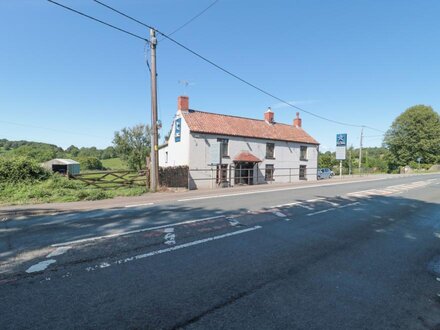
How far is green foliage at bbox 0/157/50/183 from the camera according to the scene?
14.0 m

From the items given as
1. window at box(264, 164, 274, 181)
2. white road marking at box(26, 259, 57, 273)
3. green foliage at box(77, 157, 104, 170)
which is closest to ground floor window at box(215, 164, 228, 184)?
window at box(264, 164, 274, 181)

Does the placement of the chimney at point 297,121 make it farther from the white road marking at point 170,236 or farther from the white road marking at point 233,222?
the white road marking at point 170,236

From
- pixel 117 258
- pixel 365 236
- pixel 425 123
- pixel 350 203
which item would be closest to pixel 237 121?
pixel 350 203

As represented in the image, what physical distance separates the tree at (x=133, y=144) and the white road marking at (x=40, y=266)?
177 ft

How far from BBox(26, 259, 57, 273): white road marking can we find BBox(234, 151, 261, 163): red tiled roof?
20239mm

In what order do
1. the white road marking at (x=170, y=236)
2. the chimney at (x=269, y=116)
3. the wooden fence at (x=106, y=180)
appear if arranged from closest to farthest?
1. the white road marking at (x=170, y=236)
2. the wooden fence at (x=106, y=180)
3. the chimney at (x=269, y=116)

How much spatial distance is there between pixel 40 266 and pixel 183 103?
70.3 ft

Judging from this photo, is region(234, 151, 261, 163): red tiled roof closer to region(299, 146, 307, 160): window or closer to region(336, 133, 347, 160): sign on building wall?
region(299, 146, 307, 160): window

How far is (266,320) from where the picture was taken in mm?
2801

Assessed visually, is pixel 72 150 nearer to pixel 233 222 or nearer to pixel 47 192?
pixel 47 192

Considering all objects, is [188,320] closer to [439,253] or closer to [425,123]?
[439,253]

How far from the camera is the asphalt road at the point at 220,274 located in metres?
2.87

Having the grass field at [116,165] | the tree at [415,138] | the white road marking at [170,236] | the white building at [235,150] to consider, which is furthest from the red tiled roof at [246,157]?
the tree at [415,138]

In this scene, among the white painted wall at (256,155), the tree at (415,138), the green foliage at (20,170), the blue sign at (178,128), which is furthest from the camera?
the tree at (415,138)
